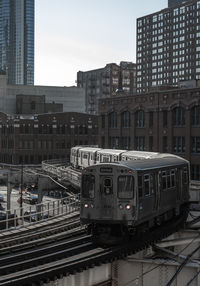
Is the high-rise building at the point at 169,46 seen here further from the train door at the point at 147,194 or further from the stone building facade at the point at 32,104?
the train door at the point at 147,194

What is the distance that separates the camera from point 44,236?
67.1 ft

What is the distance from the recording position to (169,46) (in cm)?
15975

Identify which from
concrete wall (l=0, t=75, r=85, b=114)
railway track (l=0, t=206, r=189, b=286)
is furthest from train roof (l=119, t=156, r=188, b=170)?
concrete wall (l=0, t=75, r=85, b=114)

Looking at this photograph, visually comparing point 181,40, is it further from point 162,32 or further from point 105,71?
point 105,71

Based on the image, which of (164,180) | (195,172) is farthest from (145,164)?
(195,172)

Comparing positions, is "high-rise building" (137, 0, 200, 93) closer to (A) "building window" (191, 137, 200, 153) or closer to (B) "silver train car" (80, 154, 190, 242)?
(A) "building window" (191, 137, 200, 153)

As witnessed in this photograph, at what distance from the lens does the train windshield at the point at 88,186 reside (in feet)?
61.5

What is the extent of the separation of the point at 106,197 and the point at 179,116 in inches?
1504

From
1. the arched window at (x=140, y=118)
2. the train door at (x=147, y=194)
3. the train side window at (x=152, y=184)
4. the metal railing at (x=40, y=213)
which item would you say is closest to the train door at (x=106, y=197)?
the train door at (x=147, y=194)

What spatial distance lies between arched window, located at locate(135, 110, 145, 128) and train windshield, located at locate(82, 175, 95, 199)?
42.4m

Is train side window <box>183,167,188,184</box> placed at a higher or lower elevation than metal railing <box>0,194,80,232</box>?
higher

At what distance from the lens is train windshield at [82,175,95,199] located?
18.7m

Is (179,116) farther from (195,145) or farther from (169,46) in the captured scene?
(169,46)

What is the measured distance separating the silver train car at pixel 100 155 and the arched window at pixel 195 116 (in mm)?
10769
